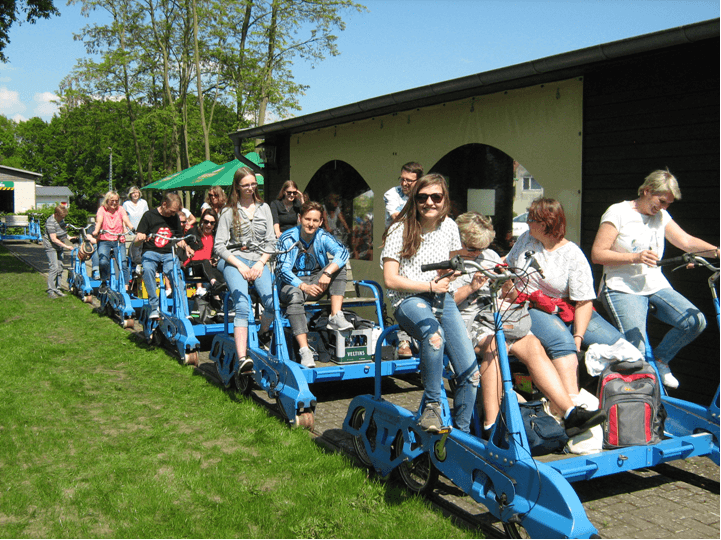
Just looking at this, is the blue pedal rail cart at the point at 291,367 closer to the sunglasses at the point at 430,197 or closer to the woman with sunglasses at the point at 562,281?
the woman with sunglasses at the point at 562,281

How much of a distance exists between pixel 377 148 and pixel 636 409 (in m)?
Result: 6.21

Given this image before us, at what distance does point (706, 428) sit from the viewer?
13.3ft

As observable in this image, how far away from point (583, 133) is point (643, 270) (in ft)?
6.49

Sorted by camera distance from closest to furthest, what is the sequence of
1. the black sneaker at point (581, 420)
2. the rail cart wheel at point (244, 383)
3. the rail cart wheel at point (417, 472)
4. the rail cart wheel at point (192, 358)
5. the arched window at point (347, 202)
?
the black sneaker at point (581, 420)
the rail cart wheel at point (417, 472)
the rail cart wheel at point (244, 383)
the rail cart wheel at point (192, 358)
the arched window at point (347, 202)

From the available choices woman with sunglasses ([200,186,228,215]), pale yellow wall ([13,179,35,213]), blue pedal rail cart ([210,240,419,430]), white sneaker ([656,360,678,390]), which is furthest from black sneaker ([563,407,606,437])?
pale yellow wall ([13,179,35,213])

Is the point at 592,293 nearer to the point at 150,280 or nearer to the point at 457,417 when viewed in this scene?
the point at 457,417

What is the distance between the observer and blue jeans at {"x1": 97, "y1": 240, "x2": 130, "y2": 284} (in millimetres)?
10680

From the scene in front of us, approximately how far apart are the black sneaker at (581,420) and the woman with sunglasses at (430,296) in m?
0.55

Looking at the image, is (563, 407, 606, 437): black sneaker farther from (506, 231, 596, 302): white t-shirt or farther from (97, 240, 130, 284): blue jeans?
(97, 240, 130, 284): blue jeans

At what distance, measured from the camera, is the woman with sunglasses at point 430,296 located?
392 centimetres

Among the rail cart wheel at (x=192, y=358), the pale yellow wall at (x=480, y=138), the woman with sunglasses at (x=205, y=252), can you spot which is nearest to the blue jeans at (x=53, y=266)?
the woman with sunglasses at (x=205, y=252)

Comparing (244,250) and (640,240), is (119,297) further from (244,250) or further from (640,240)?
(640,240)

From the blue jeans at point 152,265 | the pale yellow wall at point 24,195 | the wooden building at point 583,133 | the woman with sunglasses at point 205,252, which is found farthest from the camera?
the pale yellow wall at point 24,195

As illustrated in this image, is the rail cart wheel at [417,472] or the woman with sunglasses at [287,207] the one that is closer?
the rail cart wheel at [417,472]
